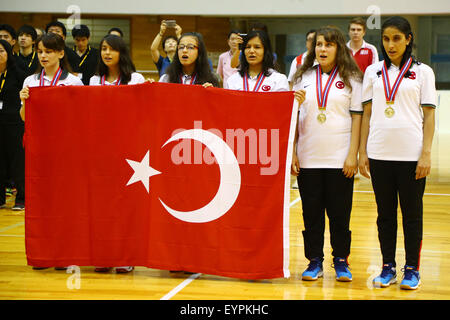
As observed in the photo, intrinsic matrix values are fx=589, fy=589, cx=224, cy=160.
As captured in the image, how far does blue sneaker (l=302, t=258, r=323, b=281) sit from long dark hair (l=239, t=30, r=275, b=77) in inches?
46.3

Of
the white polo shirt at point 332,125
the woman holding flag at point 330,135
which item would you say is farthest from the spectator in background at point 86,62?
the white polo shirt at point 332,125

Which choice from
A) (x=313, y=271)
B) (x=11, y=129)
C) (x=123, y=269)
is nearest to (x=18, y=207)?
(x=11, y=129)

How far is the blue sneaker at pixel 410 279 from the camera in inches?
131

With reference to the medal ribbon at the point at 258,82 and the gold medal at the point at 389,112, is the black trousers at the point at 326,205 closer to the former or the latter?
the gold medal at the point at 389,112

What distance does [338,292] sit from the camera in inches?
130

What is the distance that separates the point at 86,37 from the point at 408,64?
4.42m

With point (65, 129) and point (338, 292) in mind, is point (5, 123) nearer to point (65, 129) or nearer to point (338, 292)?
point (65, 129)

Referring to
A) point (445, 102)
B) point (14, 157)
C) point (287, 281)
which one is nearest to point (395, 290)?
point (287, 281)

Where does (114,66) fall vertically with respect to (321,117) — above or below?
above

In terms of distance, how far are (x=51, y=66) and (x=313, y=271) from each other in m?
2.19

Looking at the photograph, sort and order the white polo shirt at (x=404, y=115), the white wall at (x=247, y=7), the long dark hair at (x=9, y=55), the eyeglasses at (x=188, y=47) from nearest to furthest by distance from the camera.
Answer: the white polo shirt at (x=404, y=115)
the eyeglasses at (x=188, y=47)
the long dark hair at (x=9, y=55)
the white wall at (x=247, y=7)

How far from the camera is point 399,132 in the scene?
3238 mm

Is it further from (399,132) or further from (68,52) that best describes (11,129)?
(399,132)

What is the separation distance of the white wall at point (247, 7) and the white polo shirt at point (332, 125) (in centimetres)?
451
